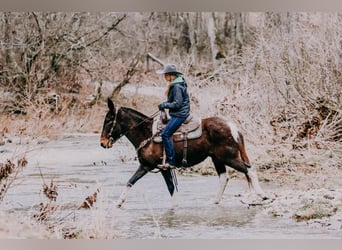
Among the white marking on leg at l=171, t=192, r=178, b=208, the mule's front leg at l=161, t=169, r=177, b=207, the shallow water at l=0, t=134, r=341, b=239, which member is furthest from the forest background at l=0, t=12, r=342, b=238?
the white marking on leg at l=171, t=192, r=178, b=208

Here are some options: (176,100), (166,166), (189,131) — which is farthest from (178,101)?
(166,166)

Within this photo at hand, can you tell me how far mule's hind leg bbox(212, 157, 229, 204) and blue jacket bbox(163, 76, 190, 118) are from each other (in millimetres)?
371

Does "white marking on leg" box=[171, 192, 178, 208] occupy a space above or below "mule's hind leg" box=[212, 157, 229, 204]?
below

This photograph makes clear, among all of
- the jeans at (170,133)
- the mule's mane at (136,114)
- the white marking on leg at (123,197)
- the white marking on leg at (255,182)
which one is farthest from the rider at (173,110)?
the white marking on leg at (255,182)

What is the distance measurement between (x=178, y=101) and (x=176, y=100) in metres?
0.02

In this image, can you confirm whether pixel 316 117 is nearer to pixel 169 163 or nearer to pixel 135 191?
pixel 169 163

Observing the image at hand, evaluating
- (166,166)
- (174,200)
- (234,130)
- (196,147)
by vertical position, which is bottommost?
(174,200)

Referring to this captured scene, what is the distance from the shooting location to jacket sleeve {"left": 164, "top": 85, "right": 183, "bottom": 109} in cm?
440

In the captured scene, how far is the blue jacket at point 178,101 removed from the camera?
14.4ft

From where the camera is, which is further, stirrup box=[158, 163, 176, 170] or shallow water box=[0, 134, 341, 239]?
stirrup box=[158, 163, 176, 170]

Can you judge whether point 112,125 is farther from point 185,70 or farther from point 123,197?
point 185,70

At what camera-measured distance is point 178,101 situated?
4.40 metres

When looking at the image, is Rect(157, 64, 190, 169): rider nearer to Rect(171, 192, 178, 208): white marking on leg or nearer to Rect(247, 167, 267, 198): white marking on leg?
Rect(171, 192, 178, 208): white marking on leg

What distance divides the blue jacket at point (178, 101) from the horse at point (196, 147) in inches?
5.7
